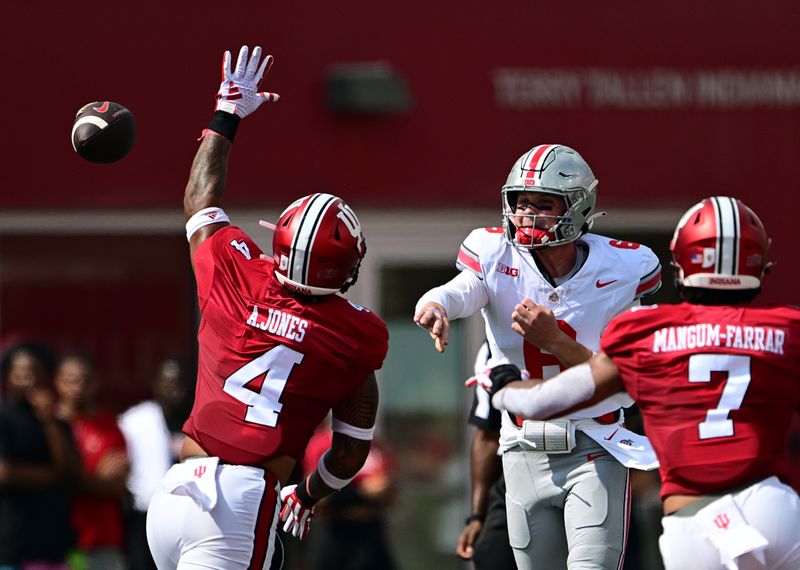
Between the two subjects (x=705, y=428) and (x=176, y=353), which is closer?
(x=705, y=428)

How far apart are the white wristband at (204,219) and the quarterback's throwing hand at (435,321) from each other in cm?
96

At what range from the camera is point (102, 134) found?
658 cm

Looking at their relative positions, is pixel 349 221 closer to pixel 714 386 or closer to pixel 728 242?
pixel 728 242

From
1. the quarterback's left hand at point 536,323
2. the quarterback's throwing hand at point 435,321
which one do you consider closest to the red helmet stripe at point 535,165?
the quarterback's left hand at point 536,323

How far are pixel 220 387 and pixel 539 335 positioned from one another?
117 cm

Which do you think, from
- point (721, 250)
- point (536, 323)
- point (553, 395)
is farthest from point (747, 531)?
point (536, 323)

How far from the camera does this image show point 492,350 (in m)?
6.22

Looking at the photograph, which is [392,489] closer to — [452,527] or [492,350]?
[452,527]

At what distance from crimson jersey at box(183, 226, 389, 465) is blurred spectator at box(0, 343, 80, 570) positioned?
9.85ft

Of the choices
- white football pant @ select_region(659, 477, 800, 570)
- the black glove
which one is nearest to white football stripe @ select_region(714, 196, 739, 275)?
white football pant @ select_region(659, 477, 800, 570)

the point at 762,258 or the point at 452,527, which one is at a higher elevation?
the point at 762,258

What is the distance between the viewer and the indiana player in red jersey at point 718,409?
4.74 meters

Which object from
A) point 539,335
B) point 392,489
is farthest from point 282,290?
point 392,489

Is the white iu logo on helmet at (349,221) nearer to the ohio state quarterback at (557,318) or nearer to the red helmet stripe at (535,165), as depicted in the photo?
the ohio state quarterback at (557,318)
